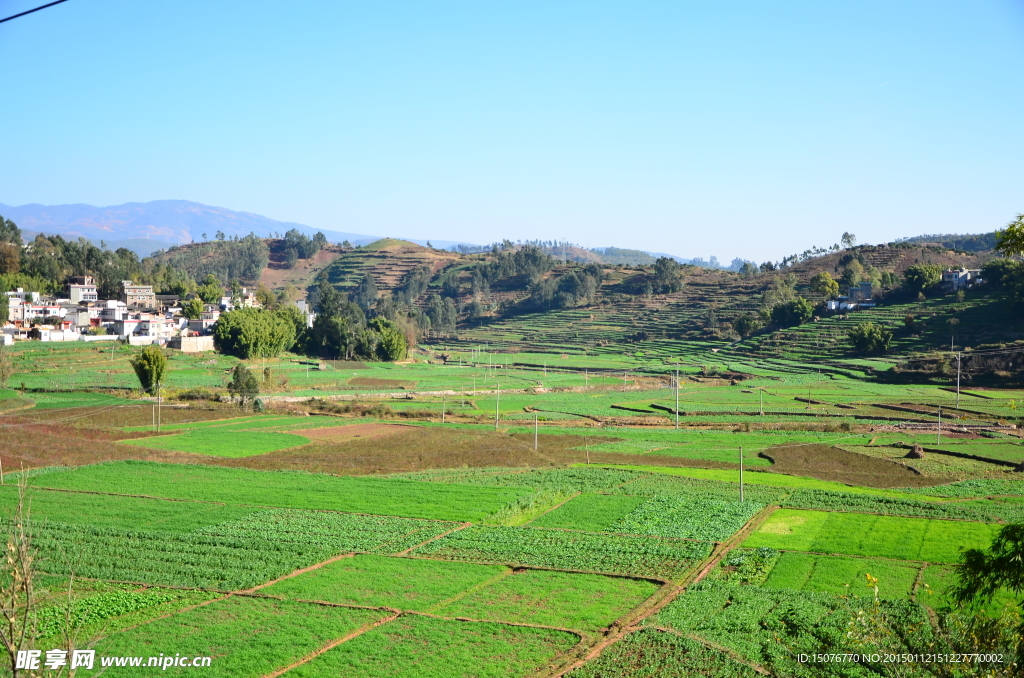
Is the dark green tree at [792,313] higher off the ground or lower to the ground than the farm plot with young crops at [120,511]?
higher

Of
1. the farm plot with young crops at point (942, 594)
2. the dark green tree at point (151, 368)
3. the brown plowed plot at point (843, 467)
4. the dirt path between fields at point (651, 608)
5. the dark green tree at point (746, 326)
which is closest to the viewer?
the dirt path between fields at point (651, 608)

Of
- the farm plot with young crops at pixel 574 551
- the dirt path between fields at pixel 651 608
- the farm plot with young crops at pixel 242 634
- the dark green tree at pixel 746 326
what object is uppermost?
the dark green tree at pixel 746 326

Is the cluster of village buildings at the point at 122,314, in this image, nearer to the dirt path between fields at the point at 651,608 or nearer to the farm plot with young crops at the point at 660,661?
the dirt path between fields at the point at 651,608

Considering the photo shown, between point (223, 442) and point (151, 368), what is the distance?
65.2 feet

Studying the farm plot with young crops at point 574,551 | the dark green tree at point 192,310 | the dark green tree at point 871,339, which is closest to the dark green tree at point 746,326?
the dark green tree at point 871,339

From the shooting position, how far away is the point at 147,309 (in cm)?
10862

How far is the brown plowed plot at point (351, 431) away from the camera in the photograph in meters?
50.4

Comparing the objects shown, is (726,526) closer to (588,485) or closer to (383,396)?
(588,485)

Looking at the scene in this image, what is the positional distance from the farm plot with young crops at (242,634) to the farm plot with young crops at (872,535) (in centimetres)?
1363

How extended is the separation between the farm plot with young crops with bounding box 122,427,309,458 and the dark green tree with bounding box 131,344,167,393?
45.0 ft

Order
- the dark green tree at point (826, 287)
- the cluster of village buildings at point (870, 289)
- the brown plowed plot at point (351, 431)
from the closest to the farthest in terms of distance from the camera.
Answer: the brown plowed plot at point (351, 431)
the cluster of village buildings at point (870, 289)
the dark green tree at point (826, 287)

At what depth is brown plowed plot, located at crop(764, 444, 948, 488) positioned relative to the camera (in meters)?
38.9

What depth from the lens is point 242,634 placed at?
59.3ft

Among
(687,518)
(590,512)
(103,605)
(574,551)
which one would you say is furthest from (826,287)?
(103,605)
